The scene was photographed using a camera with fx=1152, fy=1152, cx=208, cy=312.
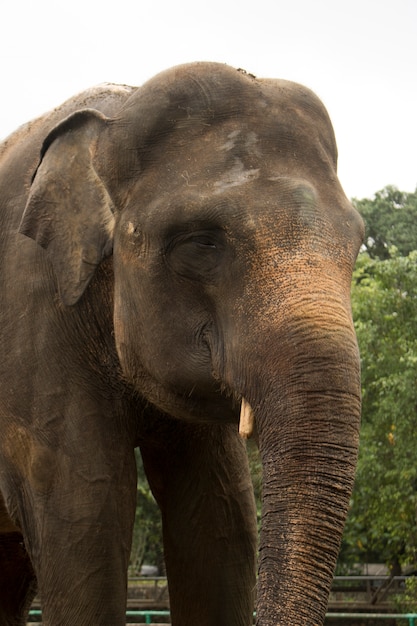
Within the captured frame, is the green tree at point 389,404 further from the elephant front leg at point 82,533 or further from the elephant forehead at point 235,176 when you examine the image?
the elephant forehead at point 235,176

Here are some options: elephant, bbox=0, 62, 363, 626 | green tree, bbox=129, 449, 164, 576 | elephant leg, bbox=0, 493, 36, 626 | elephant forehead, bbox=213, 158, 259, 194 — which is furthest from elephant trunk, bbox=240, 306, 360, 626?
green tree, bbox=129, 449, 164, 576

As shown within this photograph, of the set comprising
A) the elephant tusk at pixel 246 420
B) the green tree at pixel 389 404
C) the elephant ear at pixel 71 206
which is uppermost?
the elephant ear at pixel 71 206

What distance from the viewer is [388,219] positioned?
1251 inches

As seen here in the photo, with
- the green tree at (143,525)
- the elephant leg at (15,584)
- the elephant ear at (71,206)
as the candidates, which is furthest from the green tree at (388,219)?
the elephant ear at (71,206)

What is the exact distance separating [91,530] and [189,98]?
1.68 meters

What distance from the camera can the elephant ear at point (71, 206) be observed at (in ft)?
14.2

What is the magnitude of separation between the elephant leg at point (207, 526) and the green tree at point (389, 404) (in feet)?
37.3

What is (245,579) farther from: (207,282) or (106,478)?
(207,282)

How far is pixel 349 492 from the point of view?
349 cm

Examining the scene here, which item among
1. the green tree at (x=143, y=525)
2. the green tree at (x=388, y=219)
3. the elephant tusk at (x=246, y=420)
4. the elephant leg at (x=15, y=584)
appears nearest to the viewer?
the elephant tusk at (x=246, y=420)

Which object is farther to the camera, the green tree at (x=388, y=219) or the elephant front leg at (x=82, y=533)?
the green tree at (x=388, y=219)

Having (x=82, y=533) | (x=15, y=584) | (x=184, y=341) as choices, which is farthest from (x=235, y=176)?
(x=15, y=584)

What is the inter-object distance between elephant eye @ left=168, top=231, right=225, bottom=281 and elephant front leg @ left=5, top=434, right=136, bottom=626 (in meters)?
0.90

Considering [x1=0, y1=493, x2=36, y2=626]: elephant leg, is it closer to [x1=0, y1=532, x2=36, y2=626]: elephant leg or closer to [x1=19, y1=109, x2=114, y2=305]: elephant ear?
[x1=0, y1=532, x2=36, y2=626]: elephant leg
